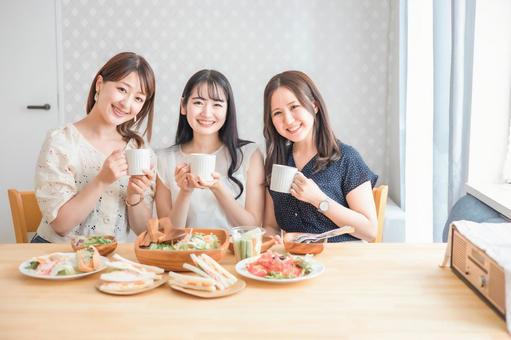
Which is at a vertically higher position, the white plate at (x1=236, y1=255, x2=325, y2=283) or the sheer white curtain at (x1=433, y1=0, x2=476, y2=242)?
the sheer white curtain at (x1=433, y1=0, x2=476, y2=242)

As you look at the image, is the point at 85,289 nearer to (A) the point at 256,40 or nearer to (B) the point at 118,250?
(B) the point at 118,250

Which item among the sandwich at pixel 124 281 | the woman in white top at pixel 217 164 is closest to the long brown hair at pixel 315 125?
the woman in white top at pixel 217 164

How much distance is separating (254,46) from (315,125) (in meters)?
2.28

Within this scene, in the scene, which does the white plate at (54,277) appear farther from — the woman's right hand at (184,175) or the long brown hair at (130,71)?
the long brown hair at (130,71)

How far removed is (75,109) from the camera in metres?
4.39

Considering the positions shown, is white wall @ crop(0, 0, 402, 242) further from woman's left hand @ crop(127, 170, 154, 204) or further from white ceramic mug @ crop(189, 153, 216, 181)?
white ceramic mug @ crop(189, 153, 216, 181)

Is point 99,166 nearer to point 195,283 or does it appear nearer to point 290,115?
point 290,115

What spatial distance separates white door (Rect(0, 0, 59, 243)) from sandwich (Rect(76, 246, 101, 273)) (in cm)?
305

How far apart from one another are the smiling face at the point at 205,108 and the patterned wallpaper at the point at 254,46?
2177 millimetres

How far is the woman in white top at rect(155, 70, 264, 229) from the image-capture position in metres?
2.16

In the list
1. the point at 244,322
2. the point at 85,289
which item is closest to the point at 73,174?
the point at 85,289

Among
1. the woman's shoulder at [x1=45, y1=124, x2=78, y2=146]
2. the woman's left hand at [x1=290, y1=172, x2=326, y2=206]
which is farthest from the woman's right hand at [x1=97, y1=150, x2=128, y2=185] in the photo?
the woman's left hand at [x1=290, y1=172, x2=326, y2=206]

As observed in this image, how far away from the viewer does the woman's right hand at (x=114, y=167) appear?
6.25 feet

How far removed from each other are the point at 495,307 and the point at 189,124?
4.35 ft
